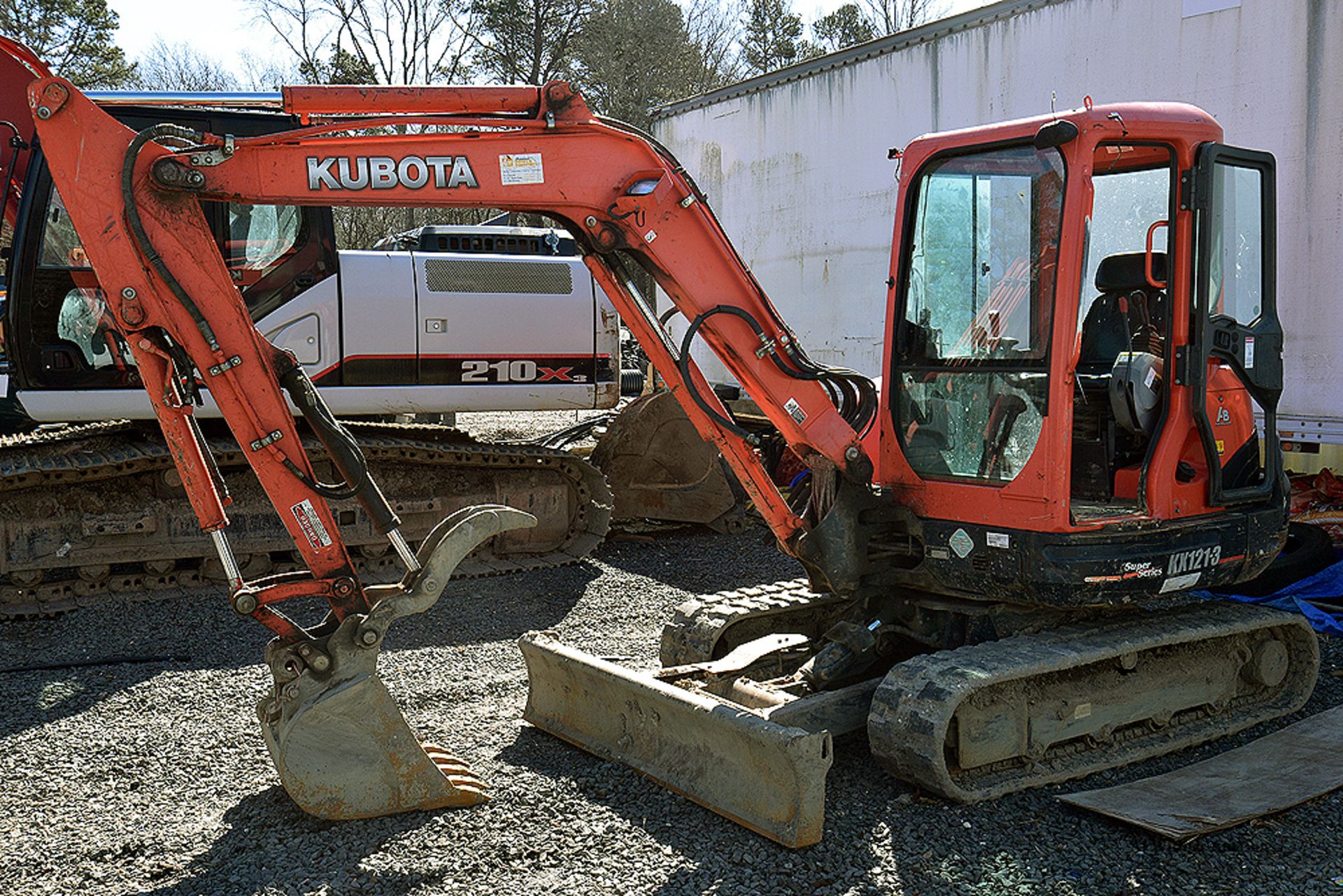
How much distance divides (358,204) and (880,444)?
224cm

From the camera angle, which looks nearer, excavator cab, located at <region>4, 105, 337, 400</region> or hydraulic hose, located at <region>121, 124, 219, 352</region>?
hydraulic hose, located at <region>121, 124, 219, 352</region>

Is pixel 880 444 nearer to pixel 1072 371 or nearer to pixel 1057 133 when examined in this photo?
pixel 1072 371

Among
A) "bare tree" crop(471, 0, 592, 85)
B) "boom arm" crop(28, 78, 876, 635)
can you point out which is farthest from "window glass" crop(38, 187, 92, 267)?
"bare tree" crop(471, 0, 592, 85)

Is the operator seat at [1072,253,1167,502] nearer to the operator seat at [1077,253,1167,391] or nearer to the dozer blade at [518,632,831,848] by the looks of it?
the operator seat at [1077,253,1167,391]

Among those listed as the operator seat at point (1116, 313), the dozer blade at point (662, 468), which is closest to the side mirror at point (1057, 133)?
the operator seat at point (1116, 313)

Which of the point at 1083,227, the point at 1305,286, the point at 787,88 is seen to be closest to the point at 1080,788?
the point at 1083,227

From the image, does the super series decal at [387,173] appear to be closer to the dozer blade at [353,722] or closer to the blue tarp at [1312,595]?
the dozer blade at [353,722]

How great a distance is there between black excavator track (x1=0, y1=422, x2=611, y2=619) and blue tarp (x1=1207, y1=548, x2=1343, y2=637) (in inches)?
166

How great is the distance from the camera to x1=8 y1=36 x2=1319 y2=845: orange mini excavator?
13.3ft

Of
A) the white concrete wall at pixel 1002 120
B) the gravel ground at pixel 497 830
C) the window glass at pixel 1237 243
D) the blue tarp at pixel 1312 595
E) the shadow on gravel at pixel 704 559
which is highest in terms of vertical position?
the white concrete wall at pixel 1002 120

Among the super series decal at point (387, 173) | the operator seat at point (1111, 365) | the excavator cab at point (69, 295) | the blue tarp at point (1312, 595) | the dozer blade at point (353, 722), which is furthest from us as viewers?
the excavator cab at point (69, 295)

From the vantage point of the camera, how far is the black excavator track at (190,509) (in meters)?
7.07

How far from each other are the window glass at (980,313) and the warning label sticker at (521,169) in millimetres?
1527

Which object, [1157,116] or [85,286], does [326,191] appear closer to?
[1157,116]
